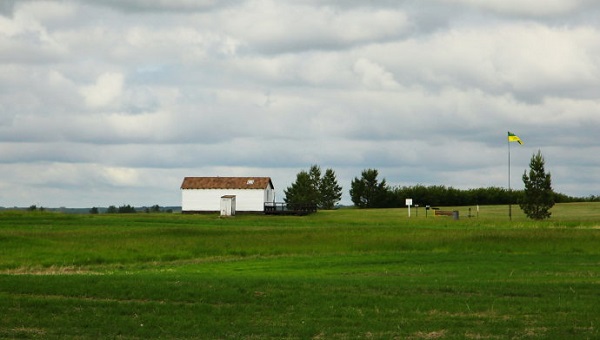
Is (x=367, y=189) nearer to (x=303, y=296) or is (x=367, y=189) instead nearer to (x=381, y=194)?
(x=381, y=194)

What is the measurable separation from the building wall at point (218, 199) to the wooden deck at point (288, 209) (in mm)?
1494

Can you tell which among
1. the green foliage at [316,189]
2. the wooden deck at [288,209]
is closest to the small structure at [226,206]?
the wooden deck at [288,209]

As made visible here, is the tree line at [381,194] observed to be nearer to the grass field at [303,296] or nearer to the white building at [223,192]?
the white building at [223,192]

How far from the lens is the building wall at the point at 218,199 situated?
134375 millimetres

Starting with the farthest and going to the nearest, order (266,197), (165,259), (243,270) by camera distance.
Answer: (266,197) < (165,259) < (243,270)

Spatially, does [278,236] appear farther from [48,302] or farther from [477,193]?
[477,193]

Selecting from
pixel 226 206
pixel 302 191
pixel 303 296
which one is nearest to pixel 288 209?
pixel 226 206

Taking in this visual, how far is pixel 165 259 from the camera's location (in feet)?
172

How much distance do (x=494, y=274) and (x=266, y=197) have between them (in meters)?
98.4

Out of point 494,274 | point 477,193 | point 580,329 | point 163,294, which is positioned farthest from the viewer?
point 477,193

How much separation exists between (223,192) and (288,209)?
10.4 meters

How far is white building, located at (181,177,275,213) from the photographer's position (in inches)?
5290

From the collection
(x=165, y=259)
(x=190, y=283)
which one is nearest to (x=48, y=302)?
(x=190, y=283)

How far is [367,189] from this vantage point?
172 metres
